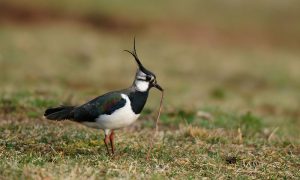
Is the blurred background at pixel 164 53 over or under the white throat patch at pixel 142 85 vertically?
under

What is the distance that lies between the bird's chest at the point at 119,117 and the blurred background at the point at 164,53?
10.2 ft

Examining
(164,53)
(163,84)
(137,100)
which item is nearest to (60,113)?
(137,100)

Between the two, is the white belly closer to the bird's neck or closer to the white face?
the bird's neck

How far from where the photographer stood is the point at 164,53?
21.8m

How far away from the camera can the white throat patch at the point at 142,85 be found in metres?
7.53

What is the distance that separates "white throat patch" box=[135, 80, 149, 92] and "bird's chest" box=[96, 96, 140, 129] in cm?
23

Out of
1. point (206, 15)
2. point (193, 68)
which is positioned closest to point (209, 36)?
point (206, 15)

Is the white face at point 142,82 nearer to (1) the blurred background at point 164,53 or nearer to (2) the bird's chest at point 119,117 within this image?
(2) the bird's chest at point 119,117

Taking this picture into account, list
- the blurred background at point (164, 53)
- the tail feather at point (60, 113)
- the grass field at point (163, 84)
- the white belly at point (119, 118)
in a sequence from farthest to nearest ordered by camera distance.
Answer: the blurred background at point (164, 53)
the tail feather at point (60, 113)
the grass field at point (163, 84)
the white belly at point (119, 118)

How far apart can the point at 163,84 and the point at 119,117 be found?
32.2 feet

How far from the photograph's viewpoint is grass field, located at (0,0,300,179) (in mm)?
7457

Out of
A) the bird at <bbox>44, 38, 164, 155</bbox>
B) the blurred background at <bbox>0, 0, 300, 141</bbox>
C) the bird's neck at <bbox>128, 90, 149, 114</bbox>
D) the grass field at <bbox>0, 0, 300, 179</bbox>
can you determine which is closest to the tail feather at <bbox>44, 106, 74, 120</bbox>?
the bird at <bbox>44, 38, 164, 155</bbox>

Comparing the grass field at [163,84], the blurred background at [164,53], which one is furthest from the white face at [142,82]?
the blurred background at [164,53]

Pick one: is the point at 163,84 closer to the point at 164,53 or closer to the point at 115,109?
the point at 164,53
